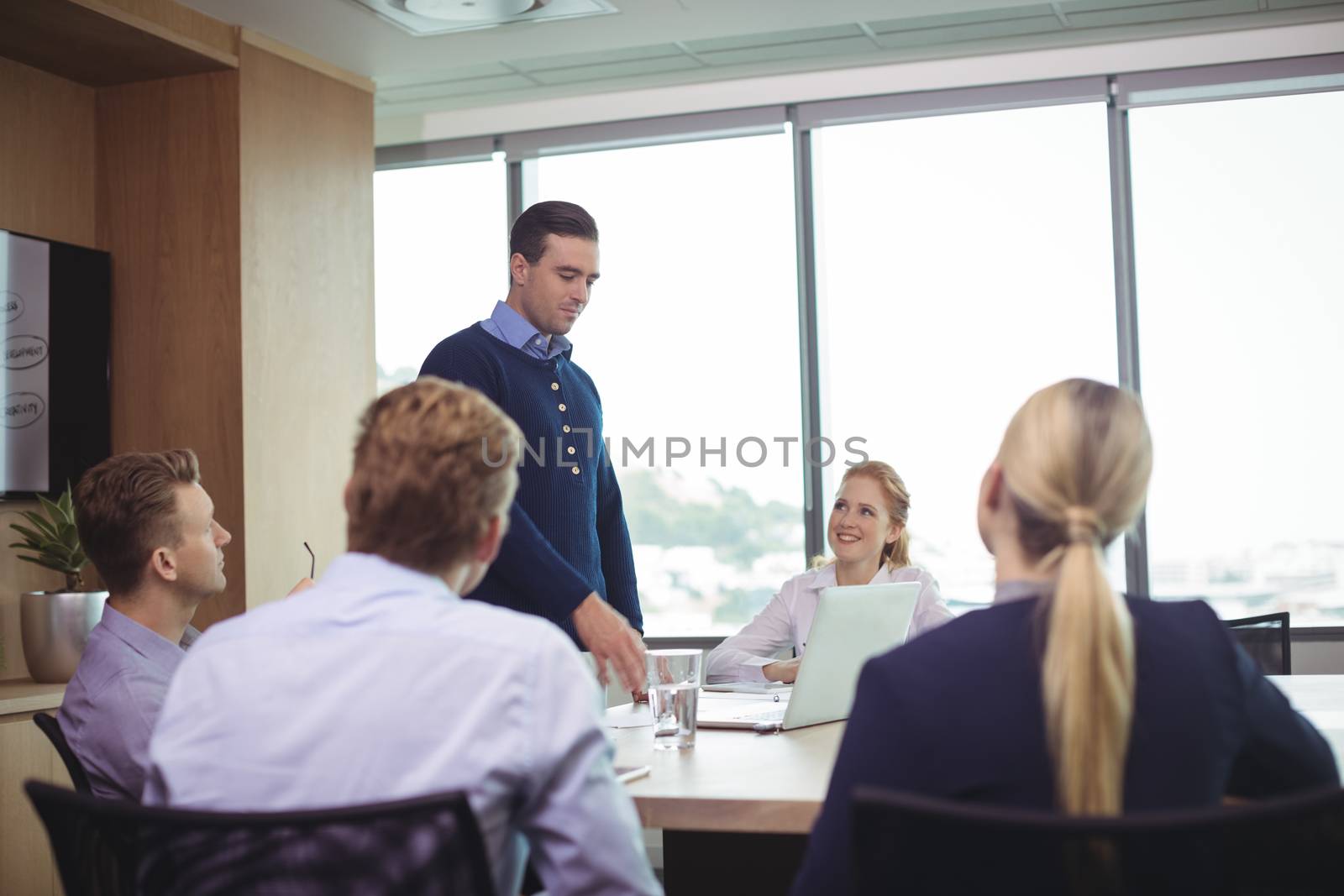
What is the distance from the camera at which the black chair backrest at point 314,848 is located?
1.03 meters

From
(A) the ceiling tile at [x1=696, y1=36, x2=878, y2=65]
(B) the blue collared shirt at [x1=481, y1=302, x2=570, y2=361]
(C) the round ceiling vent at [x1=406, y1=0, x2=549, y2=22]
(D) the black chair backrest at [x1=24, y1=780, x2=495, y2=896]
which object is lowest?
(D) the black chair backrest at [x1=24, y1=780, x2=495, y2=896]

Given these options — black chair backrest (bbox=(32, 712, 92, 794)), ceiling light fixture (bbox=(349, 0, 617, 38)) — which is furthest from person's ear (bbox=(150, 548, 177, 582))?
ceiling light fixture (bbox=(349, 0, 617, 38))

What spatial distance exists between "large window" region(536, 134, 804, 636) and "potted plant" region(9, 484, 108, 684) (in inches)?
82.0

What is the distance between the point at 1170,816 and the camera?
0.89 metres

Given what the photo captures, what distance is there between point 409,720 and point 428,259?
4597mm

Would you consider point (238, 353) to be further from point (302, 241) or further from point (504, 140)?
point (504, 140)

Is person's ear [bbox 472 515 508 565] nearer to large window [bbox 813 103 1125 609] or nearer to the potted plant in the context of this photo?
the potted plant

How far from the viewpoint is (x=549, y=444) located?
107 inches

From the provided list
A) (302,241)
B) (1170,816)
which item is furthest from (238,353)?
(1170,816)

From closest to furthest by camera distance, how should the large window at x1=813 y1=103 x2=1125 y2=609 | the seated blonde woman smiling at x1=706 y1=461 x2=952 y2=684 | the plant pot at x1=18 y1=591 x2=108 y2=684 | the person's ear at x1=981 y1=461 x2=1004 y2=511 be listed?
the person's ear at x1=981 y1=461 x2=1004 y2=511
the seated blonde woman smiling at x1=706 y1=461 x2=952 y2=684
the plant pot at x1=18 y1=591 x2=108 y2=684
the large window at x1=813 y1=103 x2=1125 y2=609

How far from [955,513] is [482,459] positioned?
3.83 metres

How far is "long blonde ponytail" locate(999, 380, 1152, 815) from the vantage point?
107 centimetres

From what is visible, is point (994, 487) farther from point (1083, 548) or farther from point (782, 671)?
point (782, 671)

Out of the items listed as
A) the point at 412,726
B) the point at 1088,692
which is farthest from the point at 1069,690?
the point at 412,726
